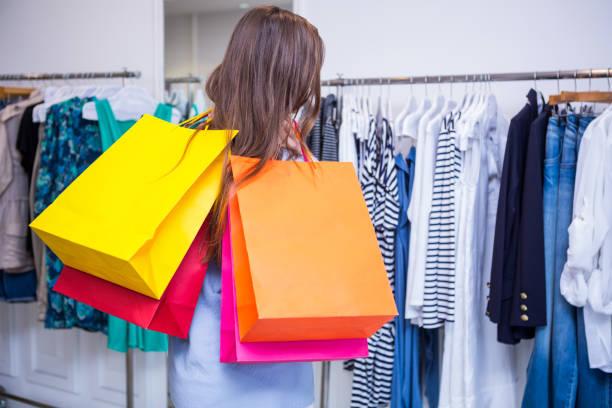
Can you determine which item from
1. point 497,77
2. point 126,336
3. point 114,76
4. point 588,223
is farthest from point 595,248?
point 114,76

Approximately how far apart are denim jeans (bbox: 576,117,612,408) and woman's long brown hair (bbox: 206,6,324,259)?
3.79ft

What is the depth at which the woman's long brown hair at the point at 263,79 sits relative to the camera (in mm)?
967

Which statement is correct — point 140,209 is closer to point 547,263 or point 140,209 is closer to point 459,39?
point 547,263

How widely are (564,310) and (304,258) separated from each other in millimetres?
1064

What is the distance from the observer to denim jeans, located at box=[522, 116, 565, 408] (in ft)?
5.26

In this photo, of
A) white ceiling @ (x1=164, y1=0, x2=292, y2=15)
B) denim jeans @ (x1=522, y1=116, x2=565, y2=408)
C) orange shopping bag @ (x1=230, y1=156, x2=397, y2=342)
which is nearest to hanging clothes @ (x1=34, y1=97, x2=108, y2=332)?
white ceiling @ (x1=164, y1=0, x2=292, y2=15)

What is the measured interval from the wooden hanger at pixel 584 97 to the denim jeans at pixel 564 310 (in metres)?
0.07

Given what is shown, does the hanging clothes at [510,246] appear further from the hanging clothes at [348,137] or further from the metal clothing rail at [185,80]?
the metal clothing rail at [185,80]

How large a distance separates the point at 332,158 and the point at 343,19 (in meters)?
0.74

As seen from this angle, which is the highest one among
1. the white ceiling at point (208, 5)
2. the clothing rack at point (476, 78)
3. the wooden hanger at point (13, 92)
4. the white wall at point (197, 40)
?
the white ceiling at point (208, 5)

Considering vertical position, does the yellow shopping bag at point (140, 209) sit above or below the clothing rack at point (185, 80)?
below

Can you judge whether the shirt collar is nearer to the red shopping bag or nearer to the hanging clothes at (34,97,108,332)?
the red shopping bag

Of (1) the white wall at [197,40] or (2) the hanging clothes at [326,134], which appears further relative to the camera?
(1) the white wall at [197,40]

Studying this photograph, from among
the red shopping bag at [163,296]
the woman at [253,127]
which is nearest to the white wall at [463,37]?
the woman at [253,127]
